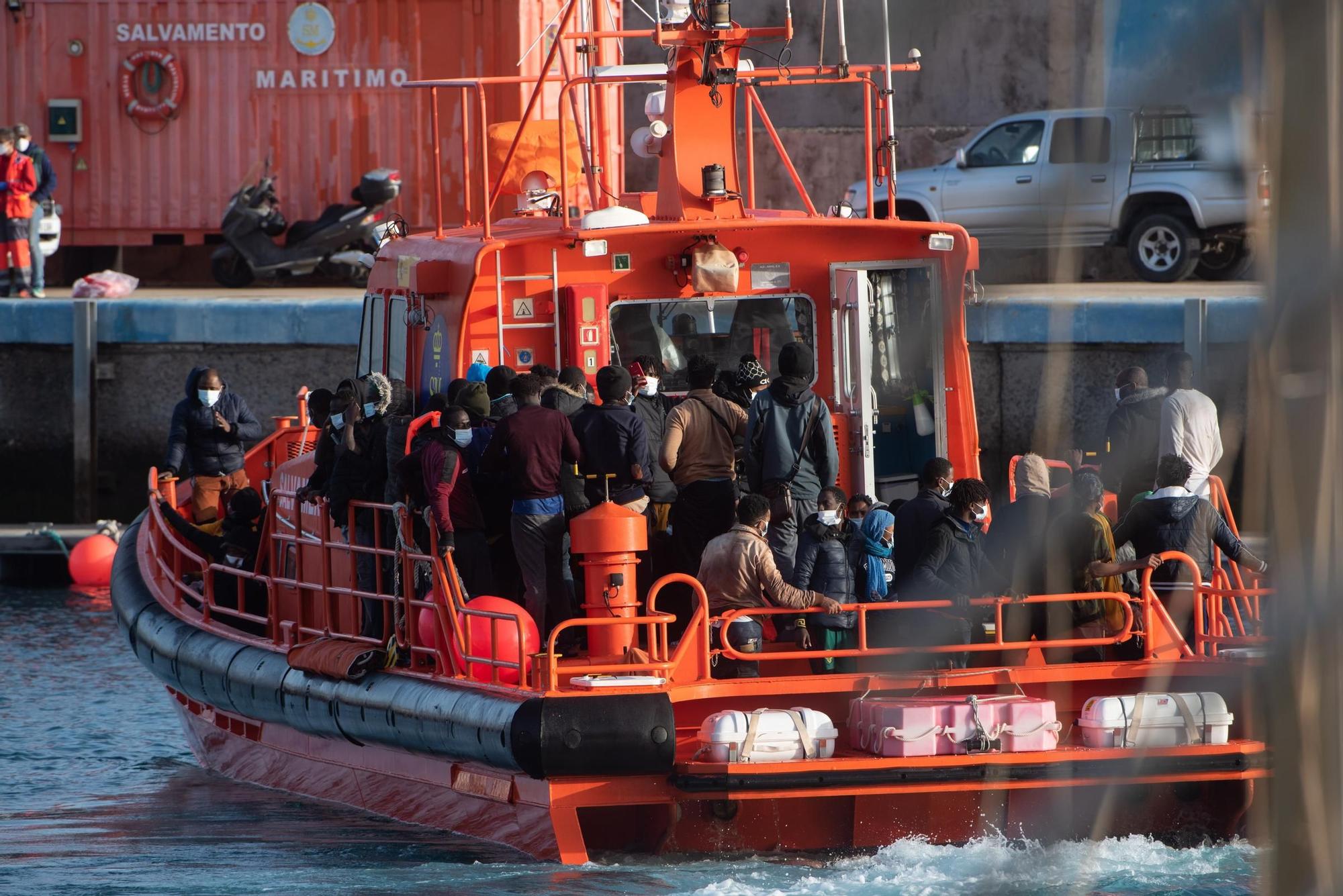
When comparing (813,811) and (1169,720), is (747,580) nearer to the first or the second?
(813,811)

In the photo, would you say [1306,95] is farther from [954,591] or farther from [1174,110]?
[954,591]

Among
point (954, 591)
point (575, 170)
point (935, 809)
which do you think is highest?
point (575, 170)

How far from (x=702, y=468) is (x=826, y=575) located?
0.90 meters

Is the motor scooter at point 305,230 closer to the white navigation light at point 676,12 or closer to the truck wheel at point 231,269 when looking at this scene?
the truck wheel at point 231,269

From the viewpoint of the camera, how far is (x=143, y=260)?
18984mm

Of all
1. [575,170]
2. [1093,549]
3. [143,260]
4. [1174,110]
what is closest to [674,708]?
[1093,549]

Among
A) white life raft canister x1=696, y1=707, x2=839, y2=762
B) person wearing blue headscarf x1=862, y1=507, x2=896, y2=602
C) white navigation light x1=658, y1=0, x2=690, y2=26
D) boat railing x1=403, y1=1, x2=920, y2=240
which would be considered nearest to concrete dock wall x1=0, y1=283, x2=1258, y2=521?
boat railing x1=403, y1=1, x2=920, y2=240

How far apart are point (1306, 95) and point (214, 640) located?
7.53 m

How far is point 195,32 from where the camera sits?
57.5 ft

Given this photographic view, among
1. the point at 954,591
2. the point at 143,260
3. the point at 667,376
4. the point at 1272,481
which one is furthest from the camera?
the point at 143,260

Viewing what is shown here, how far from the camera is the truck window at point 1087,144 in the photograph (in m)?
1.34

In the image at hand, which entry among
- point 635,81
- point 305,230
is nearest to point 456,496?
point 635,81

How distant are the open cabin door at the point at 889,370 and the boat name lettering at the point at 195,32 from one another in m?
11.0

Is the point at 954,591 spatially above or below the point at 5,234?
below
